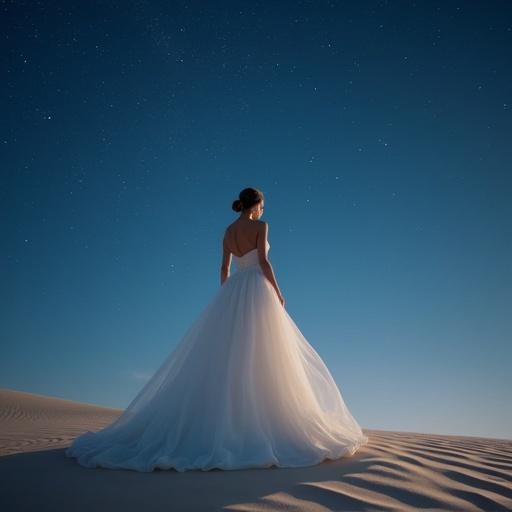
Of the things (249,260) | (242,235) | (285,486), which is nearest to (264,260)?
(249,260)

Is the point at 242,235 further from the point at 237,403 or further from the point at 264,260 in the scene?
the point at 237,403

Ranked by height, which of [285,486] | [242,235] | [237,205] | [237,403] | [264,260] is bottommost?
[285,486]

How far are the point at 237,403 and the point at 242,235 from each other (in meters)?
2.07

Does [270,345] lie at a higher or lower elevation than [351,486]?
higher

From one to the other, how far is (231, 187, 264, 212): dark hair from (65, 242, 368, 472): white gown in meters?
0.68

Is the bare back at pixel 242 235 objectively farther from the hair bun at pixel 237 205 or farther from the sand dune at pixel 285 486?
the sand dune at pixel 285 486

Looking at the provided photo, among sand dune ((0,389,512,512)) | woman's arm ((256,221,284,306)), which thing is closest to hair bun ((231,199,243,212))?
woman's arm ((256,221,284,306))

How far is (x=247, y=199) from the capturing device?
498 centimetres

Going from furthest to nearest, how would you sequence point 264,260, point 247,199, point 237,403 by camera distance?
1. point 247,199
2. point 264,260
3. point 237,403

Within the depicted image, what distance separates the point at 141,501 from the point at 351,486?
A: 1.39m

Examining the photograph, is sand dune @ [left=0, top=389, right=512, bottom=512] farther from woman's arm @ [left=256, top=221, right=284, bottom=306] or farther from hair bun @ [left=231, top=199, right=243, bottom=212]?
hair bun @ [left=231, top=199, right=243, bottom=212]

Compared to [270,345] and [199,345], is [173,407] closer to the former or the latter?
[199,345]

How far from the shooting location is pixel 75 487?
2.64 metres

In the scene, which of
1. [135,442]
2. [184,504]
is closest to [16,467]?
[135,442]
